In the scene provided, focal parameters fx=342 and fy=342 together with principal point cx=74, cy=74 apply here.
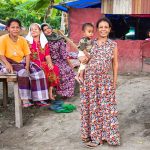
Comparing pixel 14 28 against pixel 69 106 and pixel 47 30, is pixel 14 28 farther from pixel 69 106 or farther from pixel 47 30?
pixel 69 106

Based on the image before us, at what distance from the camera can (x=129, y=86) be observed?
26.0ft

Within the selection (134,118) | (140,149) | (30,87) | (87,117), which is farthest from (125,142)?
(30,87)

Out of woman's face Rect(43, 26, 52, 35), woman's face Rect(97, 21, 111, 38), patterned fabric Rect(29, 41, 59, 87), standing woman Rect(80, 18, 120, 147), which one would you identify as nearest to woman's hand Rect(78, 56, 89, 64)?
standing woman Rect(80, 18, 120, 147)

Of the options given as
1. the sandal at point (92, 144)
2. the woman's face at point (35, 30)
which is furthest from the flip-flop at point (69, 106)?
the sandal at point (92, 144)

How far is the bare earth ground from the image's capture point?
4.74 meters

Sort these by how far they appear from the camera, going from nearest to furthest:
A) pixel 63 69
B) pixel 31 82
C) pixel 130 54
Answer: pixel 31 82, pixel 63 69, pixel 130 54

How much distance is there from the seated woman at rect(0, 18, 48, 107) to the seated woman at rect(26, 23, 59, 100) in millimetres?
408

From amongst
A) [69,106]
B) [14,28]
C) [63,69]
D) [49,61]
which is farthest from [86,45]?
[63,69]

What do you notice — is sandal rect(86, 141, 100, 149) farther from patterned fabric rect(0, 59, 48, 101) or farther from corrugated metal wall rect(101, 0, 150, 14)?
corrugated metal wall rect(101, 0, 150, 14)

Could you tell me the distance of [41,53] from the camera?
668cm

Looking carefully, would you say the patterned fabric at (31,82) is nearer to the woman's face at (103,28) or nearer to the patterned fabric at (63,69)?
the patterned fabric at (63,69)

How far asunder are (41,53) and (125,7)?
11.2 feet

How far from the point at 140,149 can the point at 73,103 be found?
104 inches

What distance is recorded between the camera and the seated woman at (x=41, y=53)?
651 cm
